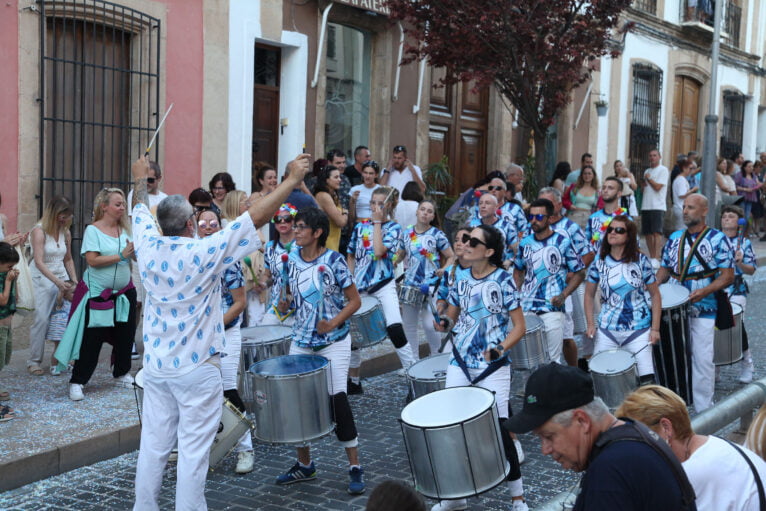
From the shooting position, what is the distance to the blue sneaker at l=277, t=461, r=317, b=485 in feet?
19.4

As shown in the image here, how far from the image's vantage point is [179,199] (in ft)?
15.5

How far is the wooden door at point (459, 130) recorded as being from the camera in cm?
1627

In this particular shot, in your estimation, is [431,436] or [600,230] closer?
[431,436]

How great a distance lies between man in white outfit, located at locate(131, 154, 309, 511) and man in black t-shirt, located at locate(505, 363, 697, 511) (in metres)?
1.88

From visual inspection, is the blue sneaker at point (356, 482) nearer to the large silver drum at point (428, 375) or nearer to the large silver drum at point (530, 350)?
the large silver drum at point (428, 375)

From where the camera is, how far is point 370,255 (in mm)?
8297

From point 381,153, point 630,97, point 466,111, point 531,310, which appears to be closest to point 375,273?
point 531,310

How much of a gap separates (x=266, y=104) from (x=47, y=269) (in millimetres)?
5459

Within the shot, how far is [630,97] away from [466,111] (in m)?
5.93

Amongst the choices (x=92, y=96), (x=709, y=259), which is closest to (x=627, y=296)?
(x=709, y=259)

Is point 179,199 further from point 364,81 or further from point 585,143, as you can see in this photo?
point 585,143

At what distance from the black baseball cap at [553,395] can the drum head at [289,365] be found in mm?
2561

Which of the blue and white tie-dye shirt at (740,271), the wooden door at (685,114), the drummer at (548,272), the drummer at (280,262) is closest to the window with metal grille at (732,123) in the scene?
the wooden door at (685,114)

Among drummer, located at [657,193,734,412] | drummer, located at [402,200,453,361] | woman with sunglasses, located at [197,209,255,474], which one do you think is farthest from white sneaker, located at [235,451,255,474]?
drummer, located at [657,193,734,412]
